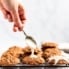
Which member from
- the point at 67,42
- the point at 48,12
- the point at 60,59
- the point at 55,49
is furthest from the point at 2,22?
the point at 60,59

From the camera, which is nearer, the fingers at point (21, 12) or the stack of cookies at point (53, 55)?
the stack of cookies at point (53, 55)

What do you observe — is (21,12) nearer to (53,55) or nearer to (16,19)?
(16,19)

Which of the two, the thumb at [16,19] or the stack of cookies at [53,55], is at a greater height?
the thumb at [16,19]

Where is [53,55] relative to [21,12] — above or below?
below

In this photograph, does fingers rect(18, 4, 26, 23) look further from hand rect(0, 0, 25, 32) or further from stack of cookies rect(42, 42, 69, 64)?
stack of cookies rect(42, 42, 69, 64)

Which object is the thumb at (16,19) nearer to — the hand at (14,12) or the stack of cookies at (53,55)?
the hand at (14,12)

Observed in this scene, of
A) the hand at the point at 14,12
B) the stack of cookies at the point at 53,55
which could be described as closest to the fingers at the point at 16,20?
the hand at the point at 14,12

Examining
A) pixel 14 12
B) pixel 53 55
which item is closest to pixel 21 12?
pixel 14 12

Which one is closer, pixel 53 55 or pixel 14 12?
pixel 53 55
